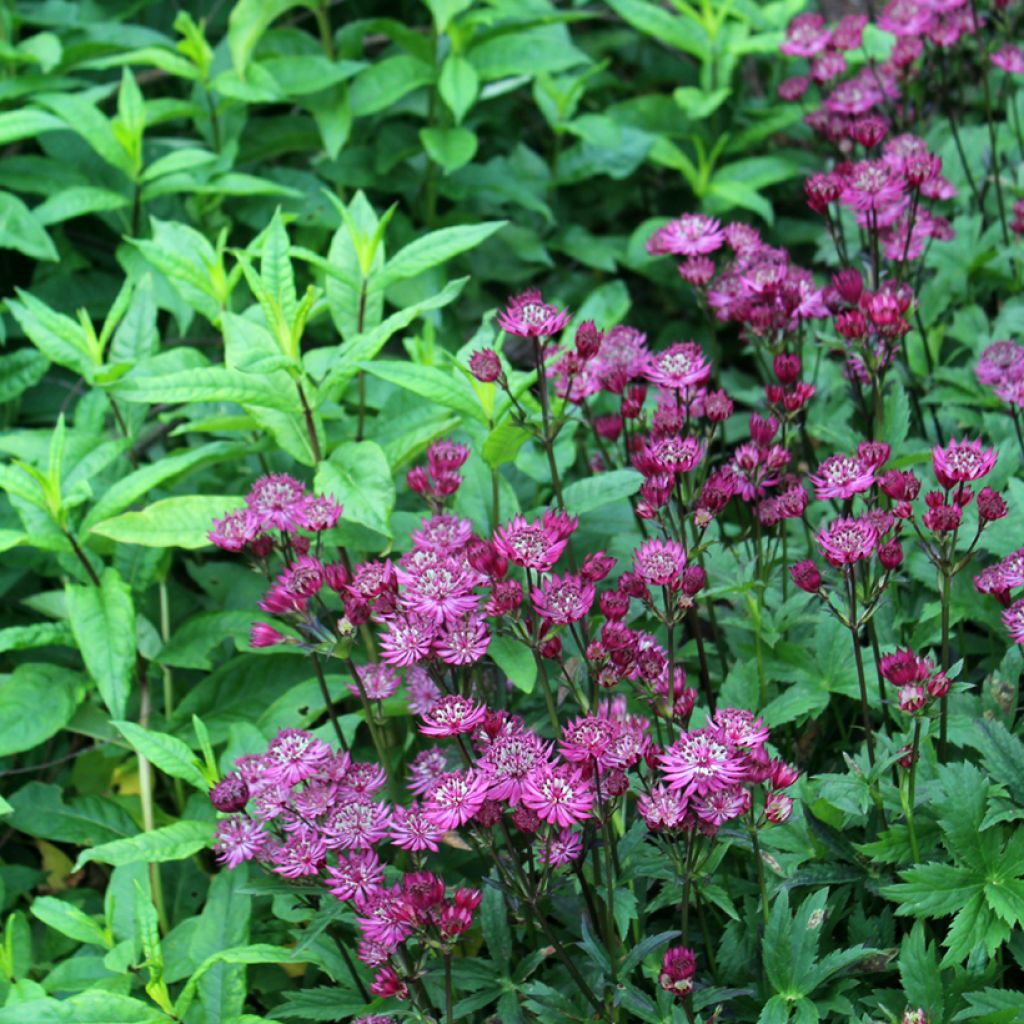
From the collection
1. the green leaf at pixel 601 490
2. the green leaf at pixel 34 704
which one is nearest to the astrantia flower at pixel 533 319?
the green leaf at pixel 601 490

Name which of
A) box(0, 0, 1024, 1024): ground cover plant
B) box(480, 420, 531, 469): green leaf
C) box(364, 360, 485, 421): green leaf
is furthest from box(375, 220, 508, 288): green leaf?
box(480, 420, 531, 469): green leaf

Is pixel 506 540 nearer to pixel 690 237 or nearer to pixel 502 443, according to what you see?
pixel 502 443

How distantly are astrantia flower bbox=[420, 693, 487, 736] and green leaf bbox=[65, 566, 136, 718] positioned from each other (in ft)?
2.86

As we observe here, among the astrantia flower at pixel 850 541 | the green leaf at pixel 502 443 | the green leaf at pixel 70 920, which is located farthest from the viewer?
the green leaf at pixel 502 443

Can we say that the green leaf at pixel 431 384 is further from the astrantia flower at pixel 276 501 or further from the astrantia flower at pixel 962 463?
the astrantia flower at pixel 962 463

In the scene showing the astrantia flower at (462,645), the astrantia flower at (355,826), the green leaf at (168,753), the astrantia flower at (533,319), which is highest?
the astrantia flower at (533,319)

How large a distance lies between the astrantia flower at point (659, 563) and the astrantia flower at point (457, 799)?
37cm

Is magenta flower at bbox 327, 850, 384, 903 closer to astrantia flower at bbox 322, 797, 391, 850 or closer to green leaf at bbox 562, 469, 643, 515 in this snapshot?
astrantia flower at bbox 322, 797, 391, 850

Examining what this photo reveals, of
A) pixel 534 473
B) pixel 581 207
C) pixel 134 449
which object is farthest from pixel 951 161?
pixel 134 449

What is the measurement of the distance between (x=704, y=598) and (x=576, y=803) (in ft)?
1.99

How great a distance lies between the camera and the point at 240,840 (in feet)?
6.49

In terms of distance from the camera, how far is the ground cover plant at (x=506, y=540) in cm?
182

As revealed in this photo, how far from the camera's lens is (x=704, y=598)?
7.01 ft

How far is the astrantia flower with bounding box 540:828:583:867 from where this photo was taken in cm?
172
